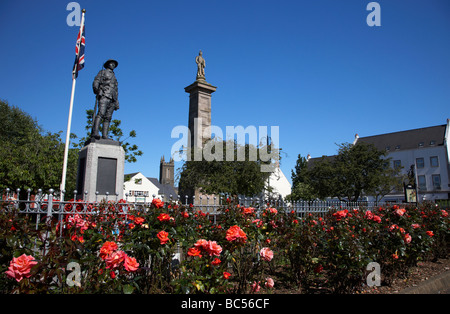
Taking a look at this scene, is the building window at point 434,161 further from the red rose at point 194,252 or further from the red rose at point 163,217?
the red rose at point 194,252

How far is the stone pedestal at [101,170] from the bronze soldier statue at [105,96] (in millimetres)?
513

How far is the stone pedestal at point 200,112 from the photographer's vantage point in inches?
691

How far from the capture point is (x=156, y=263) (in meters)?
3.85

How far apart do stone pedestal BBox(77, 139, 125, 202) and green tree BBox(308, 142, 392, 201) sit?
2209cm

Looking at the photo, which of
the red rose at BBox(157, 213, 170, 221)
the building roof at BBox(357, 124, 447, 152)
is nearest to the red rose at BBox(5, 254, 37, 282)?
the red rose at BBox(157, 213, 170, 221)

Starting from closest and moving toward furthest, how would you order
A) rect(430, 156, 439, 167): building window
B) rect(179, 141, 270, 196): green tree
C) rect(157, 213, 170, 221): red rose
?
rect(157, 213, 170, 221): red rose < rect(179, 141, 270, 196): green tree < rect(430, 156, 439, 167): building window

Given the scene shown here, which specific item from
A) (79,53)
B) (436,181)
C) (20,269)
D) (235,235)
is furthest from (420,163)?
(20,269)

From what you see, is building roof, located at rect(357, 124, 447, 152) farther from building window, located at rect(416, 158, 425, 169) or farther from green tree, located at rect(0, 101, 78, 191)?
green tree, located at rect(0, 101, 78, 191)

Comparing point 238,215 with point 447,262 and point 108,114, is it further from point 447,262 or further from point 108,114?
point 108,114

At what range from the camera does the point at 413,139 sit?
156 ft

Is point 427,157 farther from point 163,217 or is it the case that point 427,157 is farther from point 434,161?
point 163,217

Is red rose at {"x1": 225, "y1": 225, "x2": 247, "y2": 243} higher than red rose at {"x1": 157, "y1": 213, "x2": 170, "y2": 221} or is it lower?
lower

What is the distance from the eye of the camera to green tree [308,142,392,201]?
25859 millimetres
